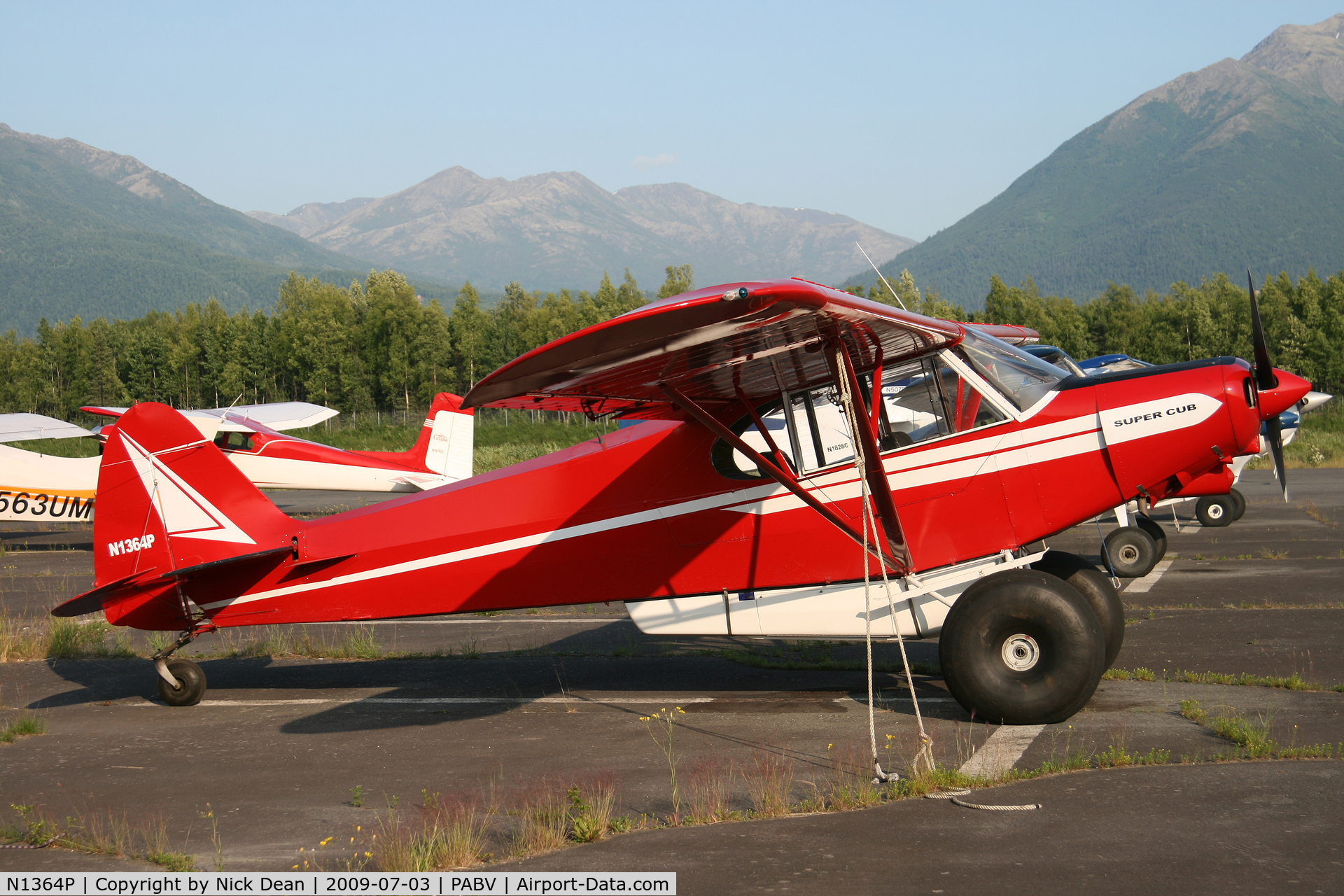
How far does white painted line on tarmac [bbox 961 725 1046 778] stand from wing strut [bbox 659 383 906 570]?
1.29m

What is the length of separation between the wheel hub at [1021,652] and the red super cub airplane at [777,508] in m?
0.02

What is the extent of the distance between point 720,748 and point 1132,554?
8874 mm

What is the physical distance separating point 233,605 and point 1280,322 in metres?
54.5

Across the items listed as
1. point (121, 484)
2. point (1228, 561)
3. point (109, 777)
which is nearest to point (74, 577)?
point (121, 484)

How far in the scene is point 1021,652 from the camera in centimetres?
624

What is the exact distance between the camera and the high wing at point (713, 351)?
4785 millimetres

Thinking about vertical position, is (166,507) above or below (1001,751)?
above

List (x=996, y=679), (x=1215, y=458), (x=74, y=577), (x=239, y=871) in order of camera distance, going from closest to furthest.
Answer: (x=239, y=871) < (x=996, y=679) < (x=1215, y=458) < (x=74, y=577)

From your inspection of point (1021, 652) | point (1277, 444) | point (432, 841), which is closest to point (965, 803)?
point (1021, 652)

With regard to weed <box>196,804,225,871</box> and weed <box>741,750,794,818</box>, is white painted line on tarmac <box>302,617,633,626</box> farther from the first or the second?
weed <box>196,804,225,871</box>

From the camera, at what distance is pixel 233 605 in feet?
26.9

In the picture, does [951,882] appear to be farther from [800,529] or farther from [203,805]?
[203,805]

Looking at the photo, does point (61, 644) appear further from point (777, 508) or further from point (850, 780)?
point (850, 780)

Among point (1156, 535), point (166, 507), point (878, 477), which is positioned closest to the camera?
point (878, 477)
